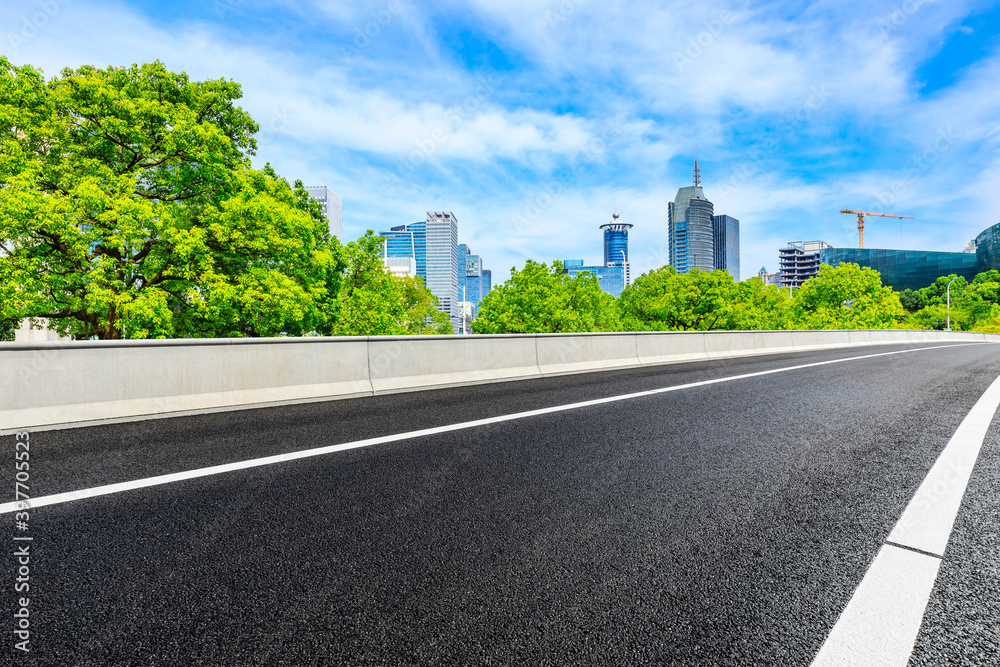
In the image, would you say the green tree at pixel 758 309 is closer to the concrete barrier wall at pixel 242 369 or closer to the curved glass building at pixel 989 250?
the concrete barrier wall at pixel 242 369

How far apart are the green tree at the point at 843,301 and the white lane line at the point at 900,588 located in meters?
73.6

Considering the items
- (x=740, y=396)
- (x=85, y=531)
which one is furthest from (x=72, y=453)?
(x=740, y=396)

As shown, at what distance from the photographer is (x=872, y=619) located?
1.90 meters

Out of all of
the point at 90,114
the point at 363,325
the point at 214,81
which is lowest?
the point at 363,325

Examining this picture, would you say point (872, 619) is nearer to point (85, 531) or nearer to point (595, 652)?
point (595, 652)

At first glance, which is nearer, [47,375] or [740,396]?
[47,375]

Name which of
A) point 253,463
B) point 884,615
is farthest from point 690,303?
point 884,615

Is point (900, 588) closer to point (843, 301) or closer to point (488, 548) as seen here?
point (488, 548)

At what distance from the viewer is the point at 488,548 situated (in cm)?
251

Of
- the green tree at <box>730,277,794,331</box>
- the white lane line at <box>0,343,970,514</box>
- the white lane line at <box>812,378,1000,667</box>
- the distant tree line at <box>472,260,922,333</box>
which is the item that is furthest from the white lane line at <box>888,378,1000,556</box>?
the distant tree line at <box>472,260,922,333</box>

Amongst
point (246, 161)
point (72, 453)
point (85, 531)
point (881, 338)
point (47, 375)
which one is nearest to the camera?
point (85, 531)

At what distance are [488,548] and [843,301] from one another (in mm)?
79722

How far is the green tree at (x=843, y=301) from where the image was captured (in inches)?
2589

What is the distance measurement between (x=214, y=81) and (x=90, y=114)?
596cm
